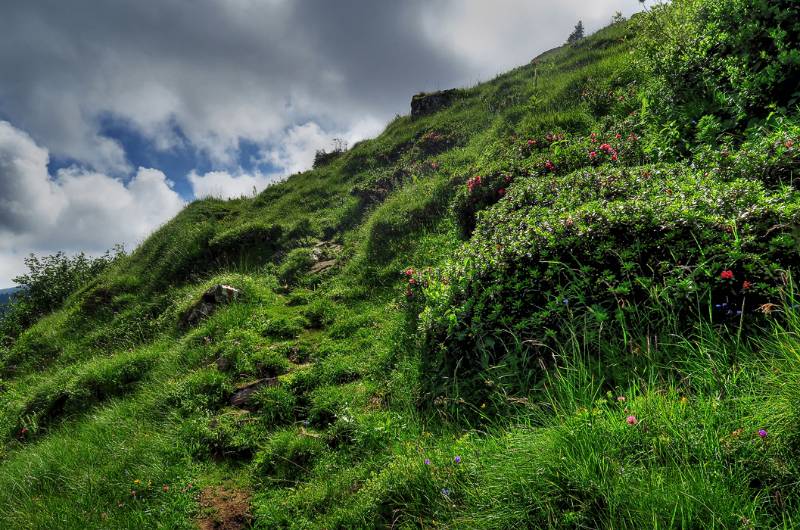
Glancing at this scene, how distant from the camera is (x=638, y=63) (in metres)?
10.1

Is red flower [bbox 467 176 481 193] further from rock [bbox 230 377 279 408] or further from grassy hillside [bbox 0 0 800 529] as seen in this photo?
rock [bbox 230 377 279 408]

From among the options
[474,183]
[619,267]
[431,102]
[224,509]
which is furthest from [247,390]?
[431,102]

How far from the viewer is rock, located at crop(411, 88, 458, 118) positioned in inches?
919

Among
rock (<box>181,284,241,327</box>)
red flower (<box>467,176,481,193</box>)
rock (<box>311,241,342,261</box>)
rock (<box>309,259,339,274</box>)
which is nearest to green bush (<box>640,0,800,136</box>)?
red flower (<box>467,176,481,193</box>)

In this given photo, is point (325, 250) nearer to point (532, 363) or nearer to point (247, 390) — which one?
point (247, 390)

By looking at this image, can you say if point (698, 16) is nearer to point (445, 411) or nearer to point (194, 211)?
point (445, 411)

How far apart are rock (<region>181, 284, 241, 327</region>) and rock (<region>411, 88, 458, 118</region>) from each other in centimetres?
1756

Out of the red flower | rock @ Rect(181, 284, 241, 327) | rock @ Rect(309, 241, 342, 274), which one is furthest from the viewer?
rock @ Rect(309, 241, 342, 274)

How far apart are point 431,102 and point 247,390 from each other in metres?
21.7

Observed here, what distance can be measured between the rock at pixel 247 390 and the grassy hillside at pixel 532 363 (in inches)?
3.6

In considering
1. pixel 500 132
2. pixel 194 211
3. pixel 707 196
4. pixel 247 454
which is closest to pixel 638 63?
pixel 500 132

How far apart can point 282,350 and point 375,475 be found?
401cm

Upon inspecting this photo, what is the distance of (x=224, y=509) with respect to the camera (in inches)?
165

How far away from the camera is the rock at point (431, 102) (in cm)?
2335
